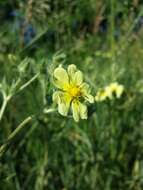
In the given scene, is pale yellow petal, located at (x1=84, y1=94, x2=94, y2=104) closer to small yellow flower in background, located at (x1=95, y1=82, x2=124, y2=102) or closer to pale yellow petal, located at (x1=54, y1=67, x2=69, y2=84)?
pale yellow petal, located at (x1=54, y1=67, x2=69, y2=84)

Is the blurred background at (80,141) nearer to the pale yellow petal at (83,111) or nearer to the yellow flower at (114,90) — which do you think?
the yellow flower at (114,90)

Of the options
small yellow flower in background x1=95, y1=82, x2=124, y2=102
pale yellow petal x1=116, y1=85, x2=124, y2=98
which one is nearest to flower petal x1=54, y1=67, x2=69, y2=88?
small yellow flower in background x1=95, y1=82, x2=124, y2=102

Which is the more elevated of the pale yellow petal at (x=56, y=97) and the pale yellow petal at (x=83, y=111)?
the pale yellow petal at (x=56, y=97)

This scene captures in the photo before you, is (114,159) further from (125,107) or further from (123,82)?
(123,82)

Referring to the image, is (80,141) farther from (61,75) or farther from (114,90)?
(61,75)

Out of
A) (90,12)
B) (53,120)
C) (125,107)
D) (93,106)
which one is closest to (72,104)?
(93,106)

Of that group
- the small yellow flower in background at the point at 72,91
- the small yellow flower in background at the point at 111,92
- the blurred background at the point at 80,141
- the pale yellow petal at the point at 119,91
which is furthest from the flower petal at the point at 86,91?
the pale yellow petal at the point at 119,91

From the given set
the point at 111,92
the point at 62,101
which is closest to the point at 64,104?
the point at 62,101

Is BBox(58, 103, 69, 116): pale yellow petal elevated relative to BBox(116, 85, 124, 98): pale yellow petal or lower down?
lower down
